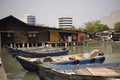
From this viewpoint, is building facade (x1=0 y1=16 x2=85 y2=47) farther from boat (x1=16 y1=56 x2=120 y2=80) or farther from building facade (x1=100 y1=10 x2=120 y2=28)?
building facade (x1=100 y1=10 x2=120 y2=28)

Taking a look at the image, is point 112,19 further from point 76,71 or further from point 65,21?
point 76,71

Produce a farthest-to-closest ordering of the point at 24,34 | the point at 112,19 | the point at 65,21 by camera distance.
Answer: the point at 65,21
the point at 112,19
the point at 24,34

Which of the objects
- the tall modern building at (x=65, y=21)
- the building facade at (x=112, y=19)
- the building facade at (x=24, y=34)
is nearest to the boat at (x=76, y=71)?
the building facade at (x=24, y=34)

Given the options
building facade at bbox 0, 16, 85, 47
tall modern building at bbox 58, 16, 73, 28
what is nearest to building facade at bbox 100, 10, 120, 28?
tall modern building at bbox 58, 16, 73, 28

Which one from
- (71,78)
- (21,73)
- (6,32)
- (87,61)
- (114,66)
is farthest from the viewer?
(6,32)

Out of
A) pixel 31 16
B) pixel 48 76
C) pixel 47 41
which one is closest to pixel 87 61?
pixel 48 76

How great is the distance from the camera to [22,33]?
4009 cm

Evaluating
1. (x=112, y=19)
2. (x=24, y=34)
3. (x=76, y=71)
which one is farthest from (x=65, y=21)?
(x=76, y=71)

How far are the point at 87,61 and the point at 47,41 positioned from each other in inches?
955

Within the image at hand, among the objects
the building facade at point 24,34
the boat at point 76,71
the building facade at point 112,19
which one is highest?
the building facade at point 112,19

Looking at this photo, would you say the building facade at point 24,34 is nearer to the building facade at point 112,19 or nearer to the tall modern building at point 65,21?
the building facade at point 112,19

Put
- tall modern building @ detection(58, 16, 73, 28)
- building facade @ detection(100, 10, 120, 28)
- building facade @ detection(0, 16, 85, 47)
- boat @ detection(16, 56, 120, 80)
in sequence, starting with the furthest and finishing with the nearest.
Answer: tall modern building @ detection(58, 16, 73, 28) → building facade @ detection(100, 10, 120, 28) → building facade @ detection(0, 16, 85, 47) → boat @ detection(16, 56, 120, 80)

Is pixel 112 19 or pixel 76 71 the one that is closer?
pixel 76 71

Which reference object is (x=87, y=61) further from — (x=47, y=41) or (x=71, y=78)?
(x=47, y=41)
